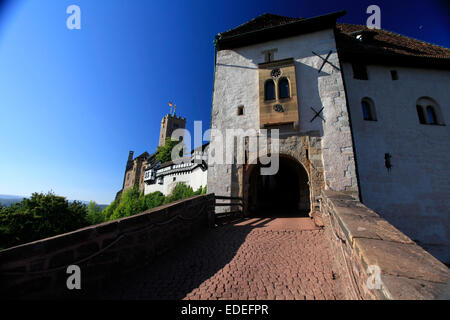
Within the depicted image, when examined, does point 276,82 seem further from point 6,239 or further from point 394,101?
point 6,239

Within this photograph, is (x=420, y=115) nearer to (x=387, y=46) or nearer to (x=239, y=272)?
(x=387, y=46)

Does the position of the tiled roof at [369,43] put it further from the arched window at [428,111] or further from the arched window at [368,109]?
the arched window at [368,109]

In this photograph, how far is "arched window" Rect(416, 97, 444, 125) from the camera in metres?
8.70

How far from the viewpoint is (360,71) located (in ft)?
30.6

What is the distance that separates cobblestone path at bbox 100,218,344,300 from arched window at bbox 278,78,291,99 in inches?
244

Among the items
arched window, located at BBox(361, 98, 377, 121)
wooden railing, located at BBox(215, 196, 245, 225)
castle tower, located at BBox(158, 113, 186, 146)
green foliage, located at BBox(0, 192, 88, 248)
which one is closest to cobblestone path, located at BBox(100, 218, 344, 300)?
wooden railing, located at BBox(215, 196, 245, 225)

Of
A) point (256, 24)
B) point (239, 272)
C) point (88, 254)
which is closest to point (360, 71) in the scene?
point (256, 24)

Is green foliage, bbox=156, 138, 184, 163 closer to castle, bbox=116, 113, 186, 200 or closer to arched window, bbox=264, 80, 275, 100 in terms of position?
castle, bbox=116, 113, 186, 200

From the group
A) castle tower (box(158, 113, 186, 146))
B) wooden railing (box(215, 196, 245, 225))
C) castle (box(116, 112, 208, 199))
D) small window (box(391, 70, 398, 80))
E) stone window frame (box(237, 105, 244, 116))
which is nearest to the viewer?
wooden railing (box(215, 196, 245, 225))

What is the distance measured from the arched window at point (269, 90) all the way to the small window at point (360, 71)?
469 cm

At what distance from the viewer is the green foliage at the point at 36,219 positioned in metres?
12.1
